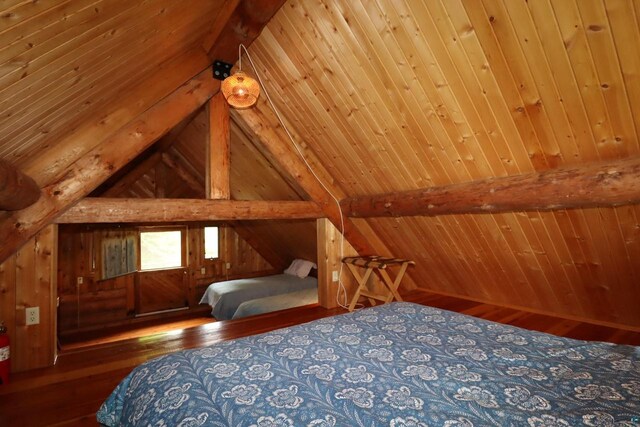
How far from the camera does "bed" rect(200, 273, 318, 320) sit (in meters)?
4.85

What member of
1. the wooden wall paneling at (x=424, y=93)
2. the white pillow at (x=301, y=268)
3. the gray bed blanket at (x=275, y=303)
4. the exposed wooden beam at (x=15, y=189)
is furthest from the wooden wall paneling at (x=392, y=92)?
the white pillow at (x=301, y=268)

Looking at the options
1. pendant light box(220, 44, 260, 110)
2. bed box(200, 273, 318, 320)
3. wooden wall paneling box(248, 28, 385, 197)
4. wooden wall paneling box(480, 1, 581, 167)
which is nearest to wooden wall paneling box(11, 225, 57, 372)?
pendant light box(220, 44, 260, 110)

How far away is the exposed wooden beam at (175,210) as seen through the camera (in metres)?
2.51

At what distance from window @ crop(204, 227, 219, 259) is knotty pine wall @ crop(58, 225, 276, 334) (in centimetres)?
12

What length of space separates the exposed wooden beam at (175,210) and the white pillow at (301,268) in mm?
2356

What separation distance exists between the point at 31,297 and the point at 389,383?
2.69 metres

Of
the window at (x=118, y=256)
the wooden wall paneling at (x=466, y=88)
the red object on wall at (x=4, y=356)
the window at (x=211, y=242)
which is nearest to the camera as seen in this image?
the wooden wall paneling at (x=466, y=88)

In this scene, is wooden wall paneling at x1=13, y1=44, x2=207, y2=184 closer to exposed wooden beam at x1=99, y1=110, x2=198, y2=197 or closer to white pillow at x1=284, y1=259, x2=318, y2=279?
exposed wooden beam at x1=99, y1=110, x2=198, y2=197

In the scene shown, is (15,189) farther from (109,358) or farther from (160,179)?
(160,179)

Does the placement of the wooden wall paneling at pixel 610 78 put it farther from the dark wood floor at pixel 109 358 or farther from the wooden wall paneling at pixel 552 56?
the dark wood floor at pixel 109 358

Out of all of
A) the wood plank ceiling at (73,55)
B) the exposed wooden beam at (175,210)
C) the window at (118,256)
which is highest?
the wood plank ceiling at (73,55)

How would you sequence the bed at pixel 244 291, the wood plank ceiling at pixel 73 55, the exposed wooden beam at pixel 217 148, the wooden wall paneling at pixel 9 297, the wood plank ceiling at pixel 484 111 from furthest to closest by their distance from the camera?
the bed at pixel 244 291 < the exposed wooden beam at pixel 217 148 < the wooden wall paneling at pixel 9 297 < the wood plank ceiling at pixel 484 111 < the wood plank ceiling at pixel 73 55

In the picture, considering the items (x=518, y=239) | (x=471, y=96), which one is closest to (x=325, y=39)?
(x=471, y=96)

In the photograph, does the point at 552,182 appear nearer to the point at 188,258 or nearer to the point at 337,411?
the point at 337,411
